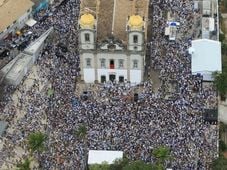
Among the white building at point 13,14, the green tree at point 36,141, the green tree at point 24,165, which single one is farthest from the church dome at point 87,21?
the green tree at point 24,165

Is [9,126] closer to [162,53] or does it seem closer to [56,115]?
[56,115]

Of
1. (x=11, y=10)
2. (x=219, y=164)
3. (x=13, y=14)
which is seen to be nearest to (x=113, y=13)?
(x=13, y=14)

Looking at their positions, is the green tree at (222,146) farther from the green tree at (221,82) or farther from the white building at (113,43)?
the white building at (113,43)

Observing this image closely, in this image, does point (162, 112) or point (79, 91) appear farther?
point (79, 91)

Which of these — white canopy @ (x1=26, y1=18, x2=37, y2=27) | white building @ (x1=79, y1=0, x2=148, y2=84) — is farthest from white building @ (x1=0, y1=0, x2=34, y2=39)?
white building @ (x1=79, y1=0, x2=148, y2=84)

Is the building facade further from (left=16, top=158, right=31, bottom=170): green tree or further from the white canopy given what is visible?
(left=16, top=158, right=31, bottom=170): green tree

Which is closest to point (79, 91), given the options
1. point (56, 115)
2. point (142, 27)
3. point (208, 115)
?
point (56, 115)
